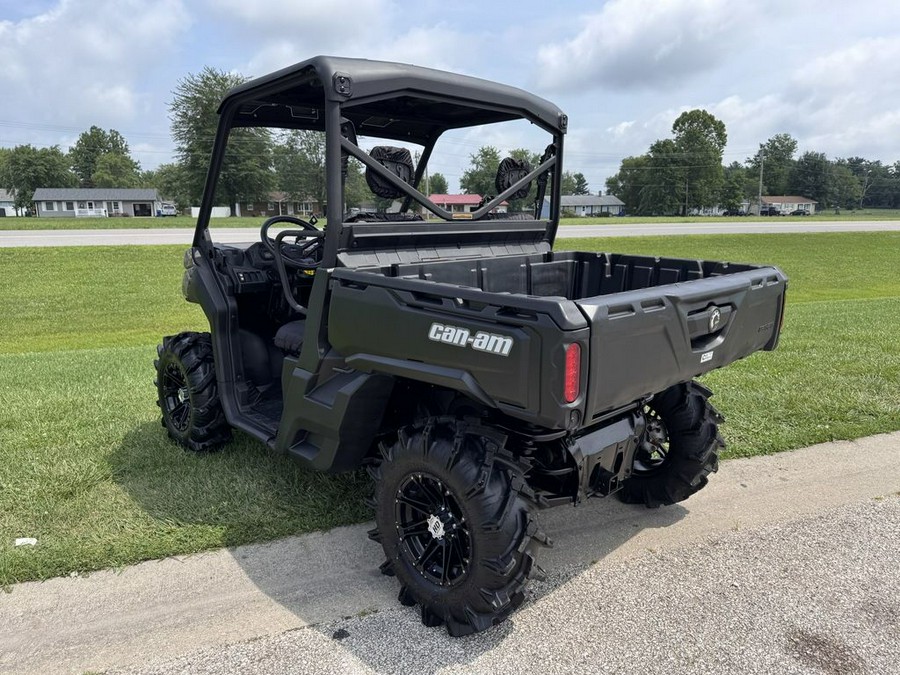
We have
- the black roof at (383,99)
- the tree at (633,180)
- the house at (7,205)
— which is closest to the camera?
the black roof at (383,99)

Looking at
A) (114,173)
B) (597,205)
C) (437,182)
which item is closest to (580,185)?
(597,205)

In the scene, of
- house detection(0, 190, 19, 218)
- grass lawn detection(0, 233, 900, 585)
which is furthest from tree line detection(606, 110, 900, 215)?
house detection(0, 190, 19, 218)

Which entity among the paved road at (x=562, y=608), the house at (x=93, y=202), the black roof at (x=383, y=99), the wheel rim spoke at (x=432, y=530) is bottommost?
the paved road at (x=562, y=608)

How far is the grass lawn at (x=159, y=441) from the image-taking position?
11.4 ft

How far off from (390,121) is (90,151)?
118696mm

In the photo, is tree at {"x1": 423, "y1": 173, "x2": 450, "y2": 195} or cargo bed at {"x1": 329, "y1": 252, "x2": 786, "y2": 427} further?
tree at {"x1": 423, "y1": 173, "x2": 450, "y2": 195}

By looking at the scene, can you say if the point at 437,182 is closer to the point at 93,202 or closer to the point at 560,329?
the point at 560,329

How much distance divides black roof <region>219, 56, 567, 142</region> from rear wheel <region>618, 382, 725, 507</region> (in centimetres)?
172

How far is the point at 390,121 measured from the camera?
461 centimetres

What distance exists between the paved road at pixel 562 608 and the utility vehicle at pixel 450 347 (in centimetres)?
24

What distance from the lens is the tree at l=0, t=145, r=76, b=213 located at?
84.4 m

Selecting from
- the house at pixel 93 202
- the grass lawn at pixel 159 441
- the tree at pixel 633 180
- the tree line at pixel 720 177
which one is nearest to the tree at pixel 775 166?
the tree line at pixel 720 177

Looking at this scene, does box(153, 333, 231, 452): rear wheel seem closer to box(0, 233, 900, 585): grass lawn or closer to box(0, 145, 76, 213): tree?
box(0, 233, 900, 585): grass lawn

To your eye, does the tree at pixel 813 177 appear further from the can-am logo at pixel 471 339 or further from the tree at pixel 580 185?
the can-am logo at pixel 471 339
